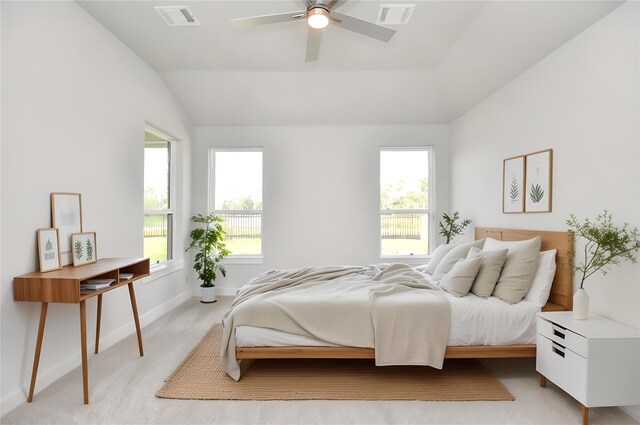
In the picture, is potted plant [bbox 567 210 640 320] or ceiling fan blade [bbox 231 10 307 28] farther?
ceiling fan blade [bbox 231 10 307 28]

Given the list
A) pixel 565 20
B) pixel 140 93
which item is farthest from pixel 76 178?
pixel 565 20

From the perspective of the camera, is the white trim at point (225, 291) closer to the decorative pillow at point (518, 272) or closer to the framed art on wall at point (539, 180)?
the decorative pillow at point (518, 272)

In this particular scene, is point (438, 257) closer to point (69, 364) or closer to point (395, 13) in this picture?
point (395, 13)

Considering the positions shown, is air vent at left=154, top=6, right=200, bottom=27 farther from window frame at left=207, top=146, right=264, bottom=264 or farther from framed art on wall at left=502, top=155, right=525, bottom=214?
framed art on wall at left=502, top=155, right=525, bottom=214

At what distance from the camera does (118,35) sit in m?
3.62

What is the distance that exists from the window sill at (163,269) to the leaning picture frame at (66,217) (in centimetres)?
124

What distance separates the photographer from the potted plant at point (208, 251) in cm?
521

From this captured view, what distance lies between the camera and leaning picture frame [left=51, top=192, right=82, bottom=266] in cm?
279

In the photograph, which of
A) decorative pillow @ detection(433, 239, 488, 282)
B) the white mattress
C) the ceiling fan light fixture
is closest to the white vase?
the white mattress

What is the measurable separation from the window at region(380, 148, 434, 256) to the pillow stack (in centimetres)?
247

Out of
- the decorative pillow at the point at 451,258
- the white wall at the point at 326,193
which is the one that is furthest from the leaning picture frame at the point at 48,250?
the decorative pillow at the point at 451,258

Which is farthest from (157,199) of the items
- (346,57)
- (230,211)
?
(346,57)

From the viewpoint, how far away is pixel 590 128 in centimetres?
278

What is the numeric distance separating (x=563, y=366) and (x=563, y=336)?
0.59 feet
